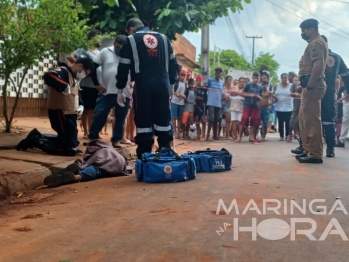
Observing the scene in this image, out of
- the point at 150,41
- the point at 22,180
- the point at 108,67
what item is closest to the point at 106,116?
the point at 108,67

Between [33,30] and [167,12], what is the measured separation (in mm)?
4235

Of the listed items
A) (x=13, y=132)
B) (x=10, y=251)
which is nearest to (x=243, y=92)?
(x=13, y=132)

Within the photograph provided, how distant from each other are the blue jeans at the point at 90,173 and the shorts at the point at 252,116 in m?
6.78

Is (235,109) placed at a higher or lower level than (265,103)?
lower

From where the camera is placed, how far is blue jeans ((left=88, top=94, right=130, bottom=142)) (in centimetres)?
755

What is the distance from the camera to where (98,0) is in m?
11.8

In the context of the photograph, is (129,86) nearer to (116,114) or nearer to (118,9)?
(116,114)

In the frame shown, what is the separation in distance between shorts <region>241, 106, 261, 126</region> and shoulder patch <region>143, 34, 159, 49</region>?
6416 mm

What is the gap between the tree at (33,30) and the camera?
24.0 feet

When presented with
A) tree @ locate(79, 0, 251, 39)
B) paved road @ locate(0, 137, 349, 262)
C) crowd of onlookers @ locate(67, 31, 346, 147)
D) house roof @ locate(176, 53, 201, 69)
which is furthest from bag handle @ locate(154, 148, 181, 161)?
house roof @ locate(176, 53, 201, 69)

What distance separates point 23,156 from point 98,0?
649 cm

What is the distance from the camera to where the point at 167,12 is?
11.0 meters

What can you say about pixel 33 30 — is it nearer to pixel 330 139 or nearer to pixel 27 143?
pixel 27 143

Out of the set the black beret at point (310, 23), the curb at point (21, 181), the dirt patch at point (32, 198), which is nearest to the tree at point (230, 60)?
the black beret at point (310, 23)
